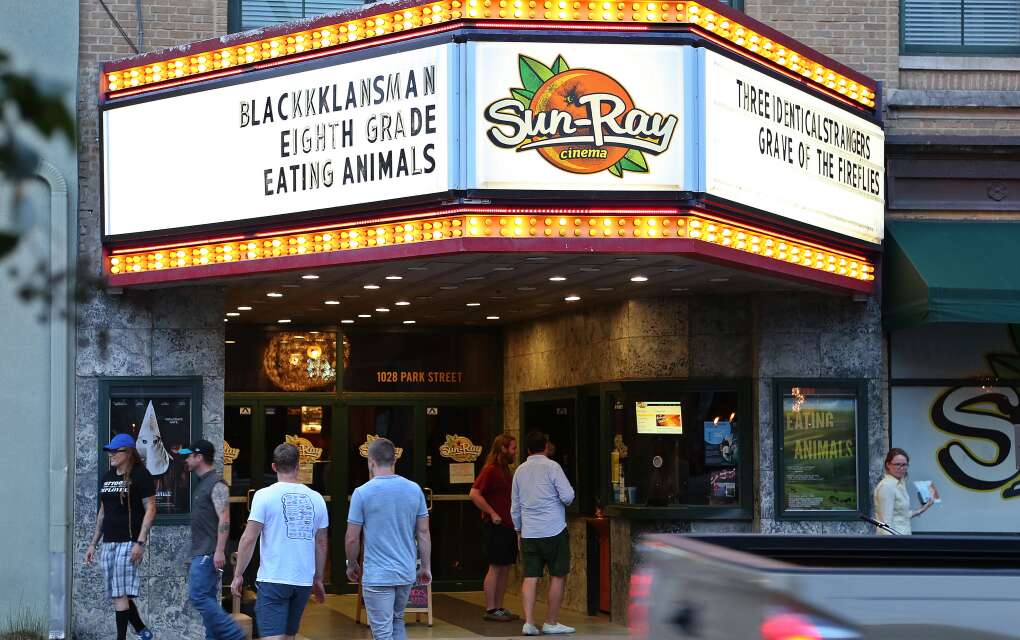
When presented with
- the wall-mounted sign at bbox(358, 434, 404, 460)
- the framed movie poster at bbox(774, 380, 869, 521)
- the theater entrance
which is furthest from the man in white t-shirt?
the wall-mounted sign at bbox(358, 434, 404, 460)

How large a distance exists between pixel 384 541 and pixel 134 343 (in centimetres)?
490

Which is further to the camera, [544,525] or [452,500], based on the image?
[452,500]

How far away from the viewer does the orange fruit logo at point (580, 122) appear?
1043 centimetres

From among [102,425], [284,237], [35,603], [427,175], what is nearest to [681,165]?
[427,175]

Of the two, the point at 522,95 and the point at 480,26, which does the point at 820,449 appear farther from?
the point at 480,26

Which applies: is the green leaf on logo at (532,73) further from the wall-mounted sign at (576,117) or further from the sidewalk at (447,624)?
the sidewalk at (447,624)

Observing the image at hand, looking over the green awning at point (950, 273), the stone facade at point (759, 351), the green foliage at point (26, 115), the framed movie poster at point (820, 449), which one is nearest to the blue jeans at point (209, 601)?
the stone facade at point (759, 351)

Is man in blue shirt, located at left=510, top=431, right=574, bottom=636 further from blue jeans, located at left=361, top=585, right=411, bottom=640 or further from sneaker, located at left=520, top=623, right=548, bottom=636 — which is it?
blue jeans, located at left=361, top=585, right=411, bottom=640

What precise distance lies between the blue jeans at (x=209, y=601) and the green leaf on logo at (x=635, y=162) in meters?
4.30

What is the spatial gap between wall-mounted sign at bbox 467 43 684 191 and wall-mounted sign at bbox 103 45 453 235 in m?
0.35

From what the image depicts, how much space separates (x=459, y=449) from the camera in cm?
1777

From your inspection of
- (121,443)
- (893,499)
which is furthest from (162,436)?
(893,499)

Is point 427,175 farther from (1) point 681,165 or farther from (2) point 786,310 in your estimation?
(2) point 786,310

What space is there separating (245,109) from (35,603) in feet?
15.6
